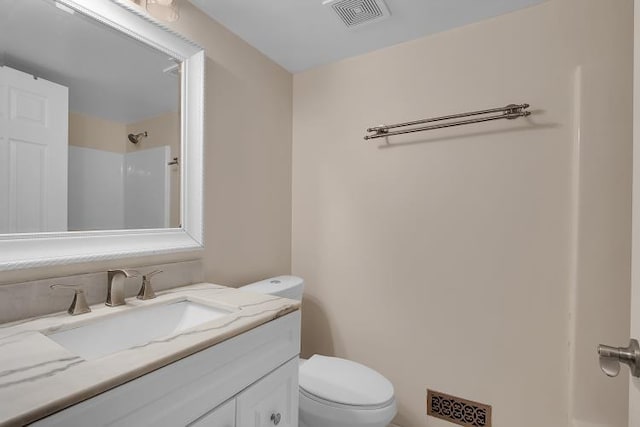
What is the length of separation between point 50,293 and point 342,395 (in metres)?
1.12

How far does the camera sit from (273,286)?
62.7 inches

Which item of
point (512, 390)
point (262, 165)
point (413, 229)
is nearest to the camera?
point (512, 390)

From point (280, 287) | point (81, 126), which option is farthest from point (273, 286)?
point (81, 126)

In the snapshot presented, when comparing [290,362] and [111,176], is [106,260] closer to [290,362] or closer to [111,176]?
[111,176]

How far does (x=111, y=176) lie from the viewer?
3.81 ft

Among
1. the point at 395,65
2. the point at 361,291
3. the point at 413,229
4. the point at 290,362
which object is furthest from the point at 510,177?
the point at 290,362

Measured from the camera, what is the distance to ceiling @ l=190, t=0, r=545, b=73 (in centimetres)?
141

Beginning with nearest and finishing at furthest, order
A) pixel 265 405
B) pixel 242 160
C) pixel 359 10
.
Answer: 1. pixel 265 405
2. pixel 359 10
3. pixel 242 160

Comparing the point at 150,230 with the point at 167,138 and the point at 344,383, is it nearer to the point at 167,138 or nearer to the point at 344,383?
the point at 167,138

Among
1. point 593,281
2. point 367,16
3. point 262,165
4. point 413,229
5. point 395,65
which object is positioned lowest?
point 593,281

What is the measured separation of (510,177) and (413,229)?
0.52 meters

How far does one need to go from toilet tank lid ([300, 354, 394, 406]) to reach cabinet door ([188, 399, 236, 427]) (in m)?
0.56

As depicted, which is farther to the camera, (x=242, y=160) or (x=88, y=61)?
(x=242, y=160)

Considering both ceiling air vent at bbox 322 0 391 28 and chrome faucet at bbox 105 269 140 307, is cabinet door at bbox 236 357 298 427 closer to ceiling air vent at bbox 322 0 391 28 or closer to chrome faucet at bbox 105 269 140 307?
chrome faucet at bbox 105 269 140 307
